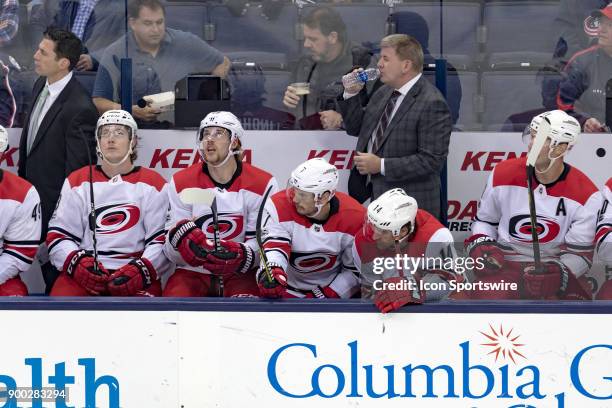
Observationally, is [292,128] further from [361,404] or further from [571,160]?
[361,404]

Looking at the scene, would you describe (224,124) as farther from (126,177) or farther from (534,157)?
(534,157)

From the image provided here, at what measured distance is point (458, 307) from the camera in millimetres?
4984

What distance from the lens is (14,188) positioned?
5.88 m

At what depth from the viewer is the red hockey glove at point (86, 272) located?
5.65 metres

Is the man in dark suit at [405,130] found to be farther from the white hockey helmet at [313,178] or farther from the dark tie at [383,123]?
the white hockey helmet at [313,178]

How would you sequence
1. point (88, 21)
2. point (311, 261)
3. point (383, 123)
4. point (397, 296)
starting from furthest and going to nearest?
point (88, 21), point (383, 123), point (311, 261), point (397, 296)

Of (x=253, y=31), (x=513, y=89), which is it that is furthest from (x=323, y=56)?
(x=513, y=89)

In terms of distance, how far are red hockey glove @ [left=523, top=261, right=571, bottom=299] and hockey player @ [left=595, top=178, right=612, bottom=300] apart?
0.45ft

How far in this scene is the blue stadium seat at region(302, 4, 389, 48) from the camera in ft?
21.1

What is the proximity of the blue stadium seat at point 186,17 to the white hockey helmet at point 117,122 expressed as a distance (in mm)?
642

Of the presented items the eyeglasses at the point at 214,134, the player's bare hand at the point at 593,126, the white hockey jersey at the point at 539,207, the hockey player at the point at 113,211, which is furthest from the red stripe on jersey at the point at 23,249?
the player's bare hand at the point at 593,126

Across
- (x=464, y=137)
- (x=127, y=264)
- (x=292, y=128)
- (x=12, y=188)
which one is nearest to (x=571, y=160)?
(x=464, y=137)

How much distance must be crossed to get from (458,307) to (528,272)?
11.9 inches

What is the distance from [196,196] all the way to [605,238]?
1708mm
